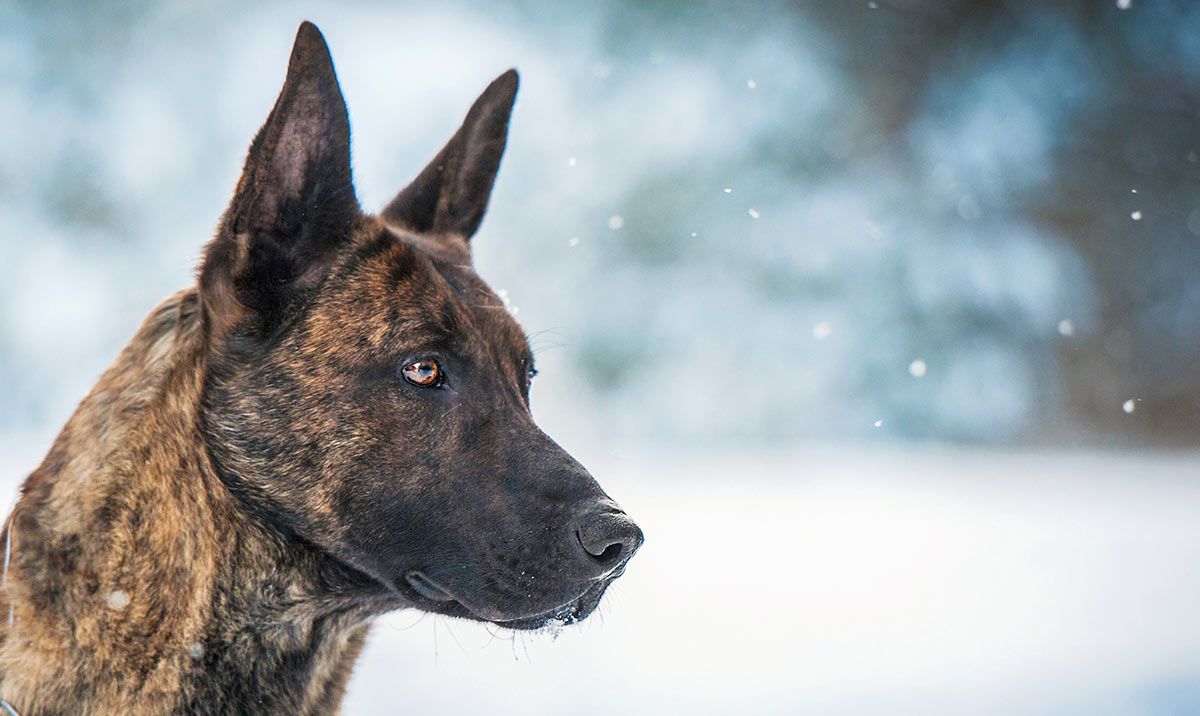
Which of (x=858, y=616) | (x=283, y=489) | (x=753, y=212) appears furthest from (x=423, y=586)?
(x=753, y=212)

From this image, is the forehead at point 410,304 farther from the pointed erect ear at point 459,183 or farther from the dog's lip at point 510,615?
the dog's lip at point 510,615

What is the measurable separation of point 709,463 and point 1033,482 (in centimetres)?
347

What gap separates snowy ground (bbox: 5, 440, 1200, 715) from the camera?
4.32 meters

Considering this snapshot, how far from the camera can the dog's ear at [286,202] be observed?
2029mm

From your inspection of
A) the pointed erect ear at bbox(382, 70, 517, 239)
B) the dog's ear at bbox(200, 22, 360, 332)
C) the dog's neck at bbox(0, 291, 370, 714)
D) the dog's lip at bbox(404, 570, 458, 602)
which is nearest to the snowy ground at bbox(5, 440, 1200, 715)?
the dog's lip at bbox(404, 570, 458, 602)

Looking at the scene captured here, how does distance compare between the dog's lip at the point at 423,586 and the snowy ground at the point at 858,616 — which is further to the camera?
the snowy ground at the point at 858,616

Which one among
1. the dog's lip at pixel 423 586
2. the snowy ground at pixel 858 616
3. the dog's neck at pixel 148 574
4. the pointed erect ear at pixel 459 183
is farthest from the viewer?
the snowy ground at pixel 858 616

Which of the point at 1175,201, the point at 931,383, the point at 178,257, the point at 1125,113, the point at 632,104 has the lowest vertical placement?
the point at 178,257

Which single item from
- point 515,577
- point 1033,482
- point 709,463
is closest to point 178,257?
point 709,463

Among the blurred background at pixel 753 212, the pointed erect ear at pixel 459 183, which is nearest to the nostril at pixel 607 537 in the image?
the pointed erect ear at pixel 459 183

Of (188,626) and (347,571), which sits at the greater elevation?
(347,571)

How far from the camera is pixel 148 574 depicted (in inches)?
77.3

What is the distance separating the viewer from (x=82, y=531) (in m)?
1.96

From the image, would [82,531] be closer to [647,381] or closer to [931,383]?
[647,381]
